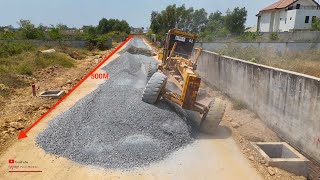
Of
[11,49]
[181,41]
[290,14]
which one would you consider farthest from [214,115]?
[290,14]

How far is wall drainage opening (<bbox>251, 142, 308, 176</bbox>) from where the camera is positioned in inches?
248

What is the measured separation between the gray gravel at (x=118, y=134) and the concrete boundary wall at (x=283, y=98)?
2.41m

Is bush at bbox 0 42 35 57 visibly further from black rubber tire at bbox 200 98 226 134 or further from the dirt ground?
black rubber tire at bbox 200 98 226 134

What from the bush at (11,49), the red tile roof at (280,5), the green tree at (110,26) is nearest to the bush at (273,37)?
the red tile roof at (280,5)

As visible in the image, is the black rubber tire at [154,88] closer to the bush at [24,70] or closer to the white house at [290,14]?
the bush at [24,70]

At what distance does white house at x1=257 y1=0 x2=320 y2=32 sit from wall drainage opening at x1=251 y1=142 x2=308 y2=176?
3632 centimetres

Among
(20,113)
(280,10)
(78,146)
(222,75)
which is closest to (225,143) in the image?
(78,146)

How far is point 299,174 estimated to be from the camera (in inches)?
249

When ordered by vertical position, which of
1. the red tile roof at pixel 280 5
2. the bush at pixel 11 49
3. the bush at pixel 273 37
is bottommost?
the bush at pixel 11 49

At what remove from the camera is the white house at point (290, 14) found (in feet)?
132

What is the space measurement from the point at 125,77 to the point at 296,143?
890 centimetres

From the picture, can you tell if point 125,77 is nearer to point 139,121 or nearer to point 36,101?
point 36,101

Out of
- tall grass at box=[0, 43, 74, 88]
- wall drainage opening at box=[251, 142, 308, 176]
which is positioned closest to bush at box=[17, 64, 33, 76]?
tall grass at box=[0, 43, 74, 88]

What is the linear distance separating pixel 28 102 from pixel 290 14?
39102 millimetres
